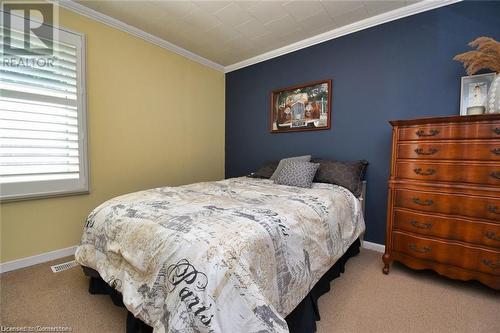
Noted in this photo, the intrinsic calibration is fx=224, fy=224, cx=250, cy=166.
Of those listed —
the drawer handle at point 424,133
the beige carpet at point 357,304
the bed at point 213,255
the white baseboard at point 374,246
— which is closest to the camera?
the bed at point 213,255

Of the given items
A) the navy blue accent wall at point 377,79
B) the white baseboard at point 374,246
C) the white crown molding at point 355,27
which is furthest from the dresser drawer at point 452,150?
the white crown molding at point 355,27

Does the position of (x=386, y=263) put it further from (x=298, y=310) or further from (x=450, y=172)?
(x=298, y=310)

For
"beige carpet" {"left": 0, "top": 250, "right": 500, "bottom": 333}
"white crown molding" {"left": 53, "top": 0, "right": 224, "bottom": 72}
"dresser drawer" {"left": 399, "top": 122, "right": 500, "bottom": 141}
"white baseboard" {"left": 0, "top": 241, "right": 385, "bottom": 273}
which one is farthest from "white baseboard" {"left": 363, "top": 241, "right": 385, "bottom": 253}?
"white crown molding" {"left": 53, "top": 0, "right": 224, "bottom": 72}

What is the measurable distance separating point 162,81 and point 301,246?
2735mm

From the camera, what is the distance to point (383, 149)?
2412 millimetres

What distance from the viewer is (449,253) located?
167 cm

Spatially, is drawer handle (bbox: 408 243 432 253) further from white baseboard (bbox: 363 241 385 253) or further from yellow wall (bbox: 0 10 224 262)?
yellow wall (bbox: 0 10 224 262)

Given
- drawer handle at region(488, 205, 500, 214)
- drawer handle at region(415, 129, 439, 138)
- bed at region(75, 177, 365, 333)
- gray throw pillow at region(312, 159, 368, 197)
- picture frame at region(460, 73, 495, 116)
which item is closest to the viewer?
bed at region(75, 177, 365, 333)

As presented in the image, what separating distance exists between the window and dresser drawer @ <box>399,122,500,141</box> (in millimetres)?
3047

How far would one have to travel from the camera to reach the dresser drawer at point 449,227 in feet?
4.98

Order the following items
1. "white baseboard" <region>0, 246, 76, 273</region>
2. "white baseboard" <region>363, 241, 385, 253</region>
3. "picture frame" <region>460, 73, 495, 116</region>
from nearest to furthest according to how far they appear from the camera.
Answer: "picture frame" <region>460, 73, 495, 116</region>, "white baseboard" <region>0, 246, 76, 273</region>, "white baseboard" <region>363, 241, 385, 253</region>

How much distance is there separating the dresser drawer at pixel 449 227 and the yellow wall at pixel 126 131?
8.73ft

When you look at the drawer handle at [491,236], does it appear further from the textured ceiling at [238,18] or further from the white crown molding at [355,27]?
the textured ceiling at [238,18]

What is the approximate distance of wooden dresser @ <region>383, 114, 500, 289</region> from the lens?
4.97ft
